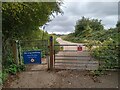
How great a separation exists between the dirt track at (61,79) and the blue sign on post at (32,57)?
1.28ft

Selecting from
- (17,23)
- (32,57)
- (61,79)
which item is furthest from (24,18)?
(61,79)

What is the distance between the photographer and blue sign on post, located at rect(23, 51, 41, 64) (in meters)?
9.39

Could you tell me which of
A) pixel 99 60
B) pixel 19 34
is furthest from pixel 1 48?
pixel 99 60

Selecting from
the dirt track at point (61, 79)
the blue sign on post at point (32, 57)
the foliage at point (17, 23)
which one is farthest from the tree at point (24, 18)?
the dirt track at point (61, 79)

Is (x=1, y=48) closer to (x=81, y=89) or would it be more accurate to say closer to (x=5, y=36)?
(x=5, y=36)

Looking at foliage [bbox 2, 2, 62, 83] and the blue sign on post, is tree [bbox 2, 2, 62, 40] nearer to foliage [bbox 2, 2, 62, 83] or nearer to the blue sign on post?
foliage [bbox 2, 2, 62, 83]

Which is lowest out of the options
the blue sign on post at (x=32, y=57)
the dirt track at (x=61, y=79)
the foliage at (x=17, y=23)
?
the dirt track at (x=61, y=79)

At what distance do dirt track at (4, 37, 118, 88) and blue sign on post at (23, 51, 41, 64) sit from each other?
39 centimetres

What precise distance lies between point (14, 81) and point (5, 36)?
264 cm

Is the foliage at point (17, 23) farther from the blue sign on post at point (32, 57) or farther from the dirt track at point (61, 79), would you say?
the dirt track at point (61, 79)

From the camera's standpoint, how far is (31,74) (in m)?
8.70

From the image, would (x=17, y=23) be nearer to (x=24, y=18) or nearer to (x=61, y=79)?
(x=24, y=18)

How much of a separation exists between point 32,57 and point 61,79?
1947 mm

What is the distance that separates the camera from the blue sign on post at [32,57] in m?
9.39
